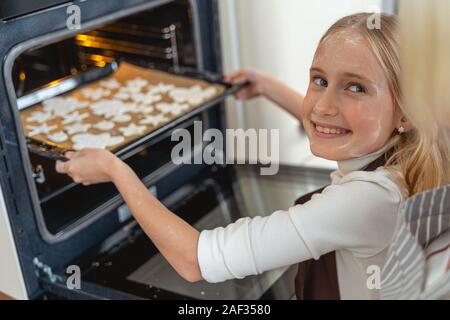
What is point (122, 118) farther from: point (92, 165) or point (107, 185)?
point (92, 165)

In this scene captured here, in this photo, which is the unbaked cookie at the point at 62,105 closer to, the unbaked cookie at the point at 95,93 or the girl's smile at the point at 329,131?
the unbaked cookie at the point at 95,93

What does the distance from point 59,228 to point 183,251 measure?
480mm

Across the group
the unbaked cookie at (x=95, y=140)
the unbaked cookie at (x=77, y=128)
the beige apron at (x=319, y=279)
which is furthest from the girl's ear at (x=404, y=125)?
the unbaked cookie at (x=77, y=128)

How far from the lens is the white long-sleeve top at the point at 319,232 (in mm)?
854

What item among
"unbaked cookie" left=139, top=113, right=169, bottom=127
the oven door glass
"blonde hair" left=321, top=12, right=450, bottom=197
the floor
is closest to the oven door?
the oven door glass

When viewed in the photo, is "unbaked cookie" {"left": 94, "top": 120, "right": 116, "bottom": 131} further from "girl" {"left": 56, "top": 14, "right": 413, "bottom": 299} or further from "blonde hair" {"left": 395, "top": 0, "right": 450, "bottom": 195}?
"blonde hair" {"left": 395, "top": 0, "right": 450, "bottom": 195}

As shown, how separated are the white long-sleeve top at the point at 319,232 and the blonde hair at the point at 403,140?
0.02m

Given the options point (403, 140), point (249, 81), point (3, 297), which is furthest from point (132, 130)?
point (403, 140)

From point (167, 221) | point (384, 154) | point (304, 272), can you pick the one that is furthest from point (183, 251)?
point (384, 154)

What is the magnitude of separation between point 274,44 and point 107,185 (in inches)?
24.7

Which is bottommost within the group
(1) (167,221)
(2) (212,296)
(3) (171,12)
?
(2) (212,296)

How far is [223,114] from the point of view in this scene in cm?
172
